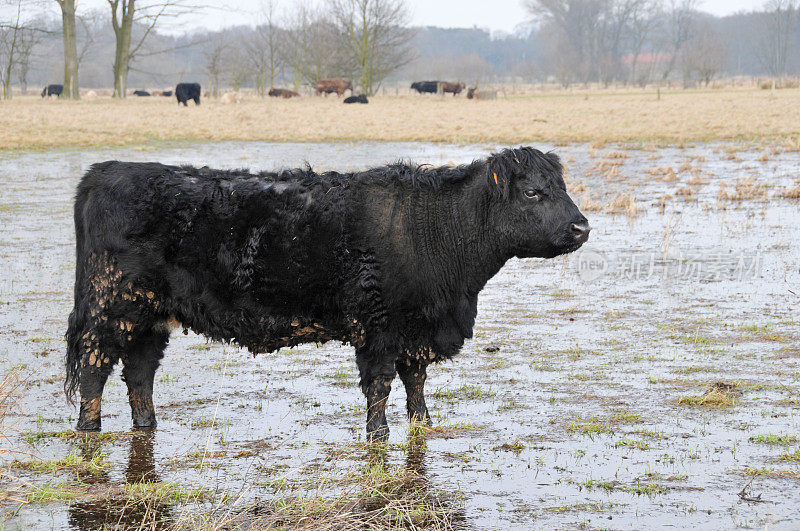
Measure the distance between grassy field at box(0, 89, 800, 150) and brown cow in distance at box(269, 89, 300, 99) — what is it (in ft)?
68.7

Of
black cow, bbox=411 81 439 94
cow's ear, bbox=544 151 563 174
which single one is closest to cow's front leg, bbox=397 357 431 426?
cow's ear, bbox=544 151 563 174

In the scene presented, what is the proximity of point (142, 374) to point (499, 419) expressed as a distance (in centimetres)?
233

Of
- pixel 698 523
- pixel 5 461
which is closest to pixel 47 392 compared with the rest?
pixel 5 461

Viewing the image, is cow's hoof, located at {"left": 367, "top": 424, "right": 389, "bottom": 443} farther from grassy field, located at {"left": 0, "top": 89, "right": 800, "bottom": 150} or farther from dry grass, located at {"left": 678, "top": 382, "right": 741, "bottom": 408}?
grassy field, located at {"left": 0, "top": 89, "right": 800, "bottom": 150}

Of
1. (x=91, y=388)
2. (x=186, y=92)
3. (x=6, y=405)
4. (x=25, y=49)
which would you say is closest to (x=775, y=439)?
(x=91, y=388)

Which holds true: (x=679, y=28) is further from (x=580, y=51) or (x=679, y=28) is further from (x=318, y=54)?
(x=318, y=54)

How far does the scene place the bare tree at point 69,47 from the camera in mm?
43631

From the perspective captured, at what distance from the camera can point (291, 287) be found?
203 inches

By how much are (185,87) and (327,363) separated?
44.4m

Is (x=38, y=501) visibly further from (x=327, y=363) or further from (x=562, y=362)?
(x=562, y=362)

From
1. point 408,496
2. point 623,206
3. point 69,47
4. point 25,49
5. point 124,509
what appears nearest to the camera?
point 124,509

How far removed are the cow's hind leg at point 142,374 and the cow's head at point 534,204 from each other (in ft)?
7.73

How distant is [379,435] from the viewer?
5152 mm

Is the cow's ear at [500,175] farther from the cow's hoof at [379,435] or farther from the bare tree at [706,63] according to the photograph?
the bare tree at [706,63]
